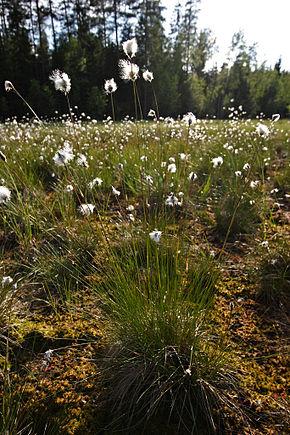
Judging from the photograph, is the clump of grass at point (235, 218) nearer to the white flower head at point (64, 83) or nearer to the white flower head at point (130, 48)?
the white flower head at point (130, 48)

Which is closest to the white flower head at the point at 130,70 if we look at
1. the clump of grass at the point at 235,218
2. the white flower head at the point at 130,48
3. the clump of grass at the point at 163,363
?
the white flower head at the point at 130,48

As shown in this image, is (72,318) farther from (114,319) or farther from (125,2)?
(125,2)

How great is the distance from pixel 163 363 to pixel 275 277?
127cm

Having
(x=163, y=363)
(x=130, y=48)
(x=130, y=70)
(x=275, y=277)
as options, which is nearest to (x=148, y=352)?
(x=163, y=363)

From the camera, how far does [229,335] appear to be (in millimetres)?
2084

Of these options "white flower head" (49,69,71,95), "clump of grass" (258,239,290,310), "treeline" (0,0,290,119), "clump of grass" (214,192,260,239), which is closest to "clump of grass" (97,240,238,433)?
"clump of grass" (258,239,290,310)

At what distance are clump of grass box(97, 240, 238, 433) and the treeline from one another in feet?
82.8

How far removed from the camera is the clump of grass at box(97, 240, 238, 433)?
1598 millimetres

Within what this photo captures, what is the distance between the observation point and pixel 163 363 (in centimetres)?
171

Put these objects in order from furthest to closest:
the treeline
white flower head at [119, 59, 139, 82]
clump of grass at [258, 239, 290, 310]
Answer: the treeline < clump of grass at [258, 239, 290, 310] < white flower head at [119, 59, 139, 82]

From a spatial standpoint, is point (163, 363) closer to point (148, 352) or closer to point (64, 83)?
point (148, 352)

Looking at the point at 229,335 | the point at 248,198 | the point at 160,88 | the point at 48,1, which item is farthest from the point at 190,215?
the point at 48,1

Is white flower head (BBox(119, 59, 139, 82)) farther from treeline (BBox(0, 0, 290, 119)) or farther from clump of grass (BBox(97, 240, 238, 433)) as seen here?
treeline (BBox(0, 0, 290, 119))

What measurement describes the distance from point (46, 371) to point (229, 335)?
118 cm
